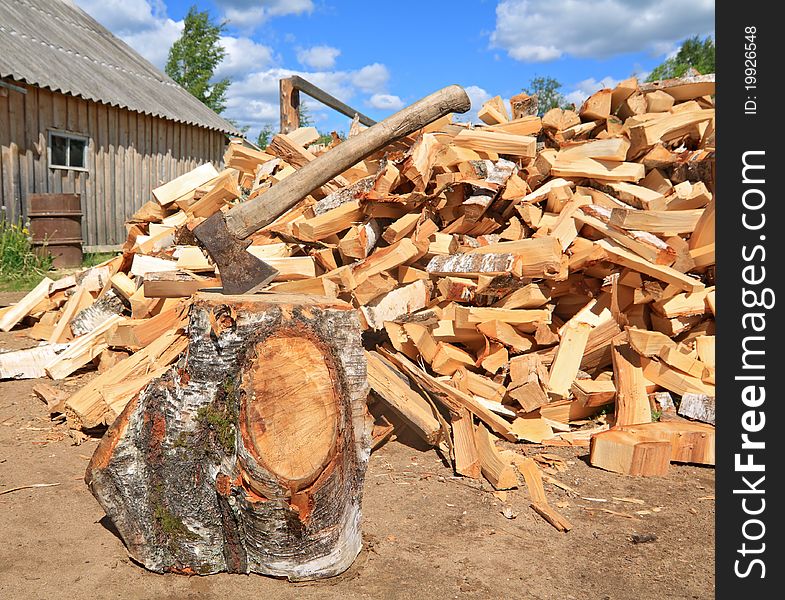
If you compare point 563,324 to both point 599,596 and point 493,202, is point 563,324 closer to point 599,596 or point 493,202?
point 493,202

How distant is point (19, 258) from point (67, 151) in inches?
122

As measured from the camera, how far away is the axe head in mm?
3170

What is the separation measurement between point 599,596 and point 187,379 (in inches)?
72.0

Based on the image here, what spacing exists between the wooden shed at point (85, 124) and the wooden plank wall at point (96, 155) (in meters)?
0.02

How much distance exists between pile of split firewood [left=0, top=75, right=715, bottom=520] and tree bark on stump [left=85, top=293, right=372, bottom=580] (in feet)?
4.06

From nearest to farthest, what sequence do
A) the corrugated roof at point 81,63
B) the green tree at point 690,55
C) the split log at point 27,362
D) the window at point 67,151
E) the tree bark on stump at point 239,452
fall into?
the tree bark on stump at point 239,452 < the split log at point 27,362 < the corrugated roof at point 81,63 < the window at point 67,151 < the green tree at point 690,55

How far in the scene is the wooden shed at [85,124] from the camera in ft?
36.6

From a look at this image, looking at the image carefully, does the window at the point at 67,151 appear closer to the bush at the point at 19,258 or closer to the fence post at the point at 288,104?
the bush at the point at 19,258

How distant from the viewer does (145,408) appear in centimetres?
271

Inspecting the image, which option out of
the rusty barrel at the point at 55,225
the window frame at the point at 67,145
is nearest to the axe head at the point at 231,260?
the rusty barrel at the point at 55,225

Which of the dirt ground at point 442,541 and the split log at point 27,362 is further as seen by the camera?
the split log at point 27,362

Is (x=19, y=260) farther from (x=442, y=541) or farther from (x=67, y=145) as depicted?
(x=442, y=541)

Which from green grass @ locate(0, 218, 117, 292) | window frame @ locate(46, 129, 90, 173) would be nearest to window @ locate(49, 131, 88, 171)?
window frame @ locate(46, 129, 90, 173)
